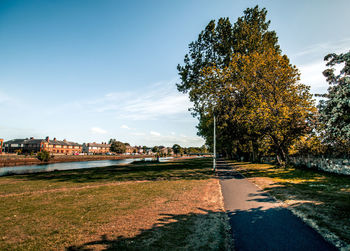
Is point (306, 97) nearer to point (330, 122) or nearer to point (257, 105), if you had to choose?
point (257, 105)

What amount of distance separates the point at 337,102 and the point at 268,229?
4519 millimetres

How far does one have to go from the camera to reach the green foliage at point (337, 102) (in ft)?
18.7

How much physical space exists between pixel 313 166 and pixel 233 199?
1880 centimetres

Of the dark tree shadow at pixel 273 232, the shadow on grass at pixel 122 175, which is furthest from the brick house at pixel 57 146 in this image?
the dark tree shadow at pixel 273 232

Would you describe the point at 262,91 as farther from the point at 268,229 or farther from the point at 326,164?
the point at 268,229

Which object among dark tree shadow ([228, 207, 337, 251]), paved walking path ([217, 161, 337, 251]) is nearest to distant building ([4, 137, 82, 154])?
paved walking path ([217, 161, 337, 251])

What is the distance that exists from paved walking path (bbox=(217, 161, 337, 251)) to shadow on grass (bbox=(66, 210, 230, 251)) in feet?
1.58

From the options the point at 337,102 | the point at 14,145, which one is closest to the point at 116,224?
the point at 337,102

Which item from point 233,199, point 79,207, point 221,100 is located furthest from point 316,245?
point 221,100

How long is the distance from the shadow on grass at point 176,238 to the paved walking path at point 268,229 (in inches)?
18.9

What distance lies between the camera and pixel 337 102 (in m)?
5.84

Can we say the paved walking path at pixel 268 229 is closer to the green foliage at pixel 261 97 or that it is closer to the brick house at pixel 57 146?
the green foliage at pixel 261 97

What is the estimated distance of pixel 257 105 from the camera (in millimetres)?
18453

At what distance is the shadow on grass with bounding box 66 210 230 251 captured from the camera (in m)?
4.54
